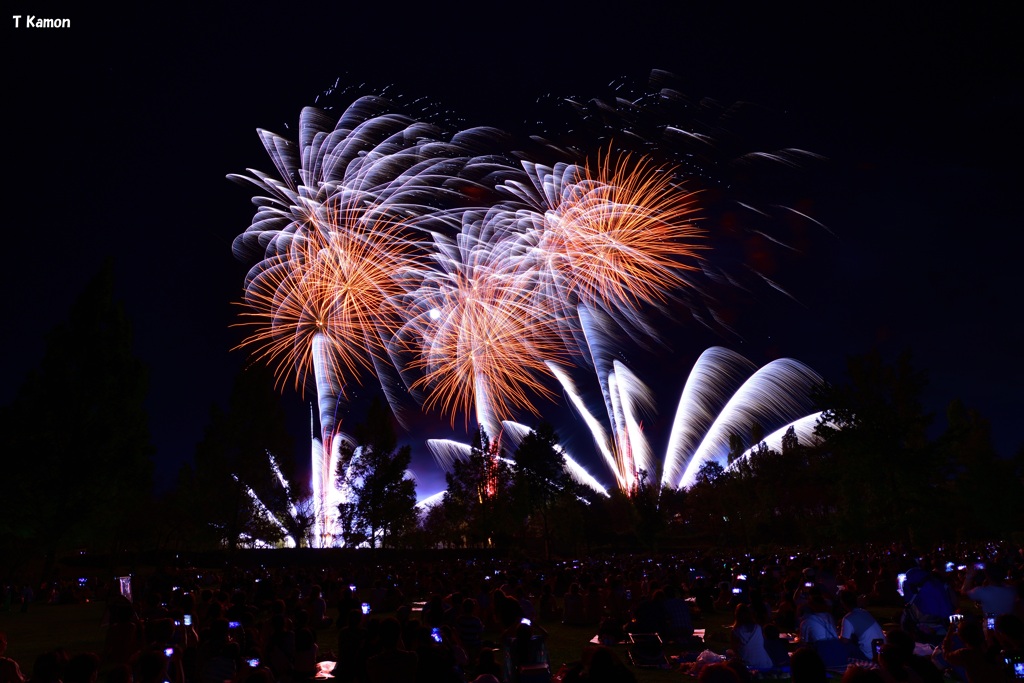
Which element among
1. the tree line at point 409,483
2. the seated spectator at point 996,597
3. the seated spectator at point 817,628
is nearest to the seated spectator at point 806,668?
the seated spectator at point 817,628

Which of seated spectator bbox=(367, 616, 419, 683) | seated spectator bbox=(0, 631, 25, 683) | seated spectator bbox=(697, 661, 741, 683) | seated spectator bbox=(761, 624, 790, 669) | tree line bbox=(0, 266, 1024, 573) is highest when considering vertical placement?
tree line bbox=(0, 266, 1024, 573)

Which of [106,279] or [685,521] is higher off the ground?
[106,279]

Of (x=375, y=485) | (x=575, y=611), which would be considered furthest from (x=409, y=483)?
(x=575, y=611)

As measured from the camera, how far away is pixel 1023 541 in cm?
4622

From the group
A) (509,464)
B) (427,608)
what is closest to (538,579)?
(427,608)

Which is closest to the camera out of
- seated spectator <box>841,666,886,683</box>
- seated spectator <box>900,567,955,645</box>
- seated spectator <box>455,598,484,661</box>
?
seated spectator <box>841,666,886,683</box>

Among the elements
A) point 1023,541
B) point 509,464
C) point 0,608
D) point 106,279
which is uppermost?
point 106,279

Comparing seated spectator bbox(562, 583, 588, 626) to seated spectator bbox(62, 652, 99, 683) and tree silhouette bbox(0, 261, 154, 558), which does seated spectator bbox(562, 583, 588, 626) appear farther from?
tree silhouette bbox(0, 261, 154, 558)

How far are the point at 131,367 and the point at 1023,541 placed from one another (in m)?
53.3

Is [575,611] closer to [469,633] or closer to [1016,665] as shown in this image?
[469,633]

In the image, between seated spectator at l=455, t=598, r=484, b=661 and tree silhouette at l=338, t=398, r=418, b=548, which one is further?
tree silhouette at l=338, t=398, r=418, b=548

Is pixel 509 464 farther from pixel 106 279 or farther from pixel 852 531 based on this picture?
pixel 106 279

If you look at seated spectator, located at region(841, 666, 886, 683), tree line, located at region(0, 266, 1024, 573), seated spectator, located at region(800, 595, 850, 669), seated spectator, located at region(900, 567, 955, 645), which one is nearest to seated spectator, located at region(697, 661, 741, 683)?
seated spectator, located at region(841, 666, 886, 683)

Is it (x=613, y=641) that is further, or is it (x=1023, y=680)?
(x=613, y=641)
